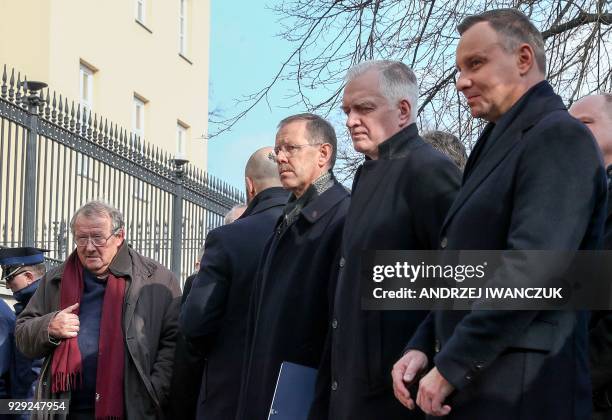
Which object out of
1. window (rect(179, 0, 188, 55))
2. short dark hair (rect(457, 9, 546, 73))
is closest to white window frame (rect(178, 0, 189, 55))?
window (rect(179, 0, 188, 55))

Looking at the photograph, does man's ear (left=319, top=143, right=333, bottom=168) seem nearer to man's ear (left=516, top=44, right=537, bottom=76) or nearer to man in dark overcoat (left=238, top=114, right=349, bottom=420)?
man in dark overcoat (left=238, top=114, right=349, bottom=420)

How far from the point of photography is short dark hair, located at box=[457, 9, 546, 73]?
3773 millimetres

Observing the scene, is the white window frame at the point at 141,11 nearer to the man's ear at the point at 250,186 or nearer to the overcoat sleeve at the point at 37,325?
the overcoat sleeve at the point at 37,325

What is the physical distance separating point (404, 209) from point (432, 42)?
5185mm

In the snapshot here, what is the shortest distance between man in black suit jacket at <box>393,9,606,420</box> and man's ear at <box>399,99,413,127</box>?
772 millimetres

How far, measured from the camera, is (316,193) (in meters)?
5.00

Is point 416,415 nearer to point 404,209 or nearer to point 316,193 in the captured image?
point 404,209

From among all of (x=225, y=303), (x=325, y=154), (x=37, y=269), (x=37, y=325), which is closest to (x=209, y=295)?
(x=225, y=303)

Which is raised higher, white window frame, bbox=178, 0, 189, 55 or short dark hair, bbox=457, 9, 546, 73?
white window frame, bbox=178, 0, 189, 55

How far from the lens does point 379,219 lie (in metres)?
4.25

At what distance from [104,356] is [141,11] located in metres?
19.5

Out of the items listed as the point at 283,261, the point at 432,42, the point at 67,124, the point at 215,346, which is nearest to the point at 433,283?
the point at 283,261

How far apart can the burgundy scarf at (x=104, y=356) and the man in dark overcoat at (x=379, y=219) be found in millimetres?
2155

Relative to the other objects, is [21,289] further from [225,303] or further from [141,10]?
[141,10]
